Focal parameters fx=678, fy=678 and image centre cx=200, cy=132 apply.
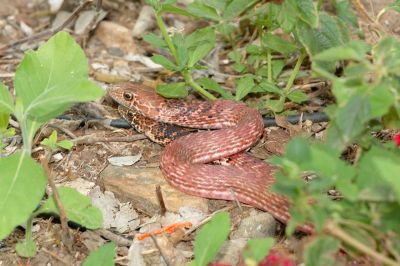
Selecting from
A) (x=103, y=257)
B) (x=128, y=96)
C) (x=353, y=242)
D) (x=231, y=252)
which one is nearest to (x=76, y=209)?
(x=103, y=257)

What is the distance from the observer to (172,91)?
5.46m

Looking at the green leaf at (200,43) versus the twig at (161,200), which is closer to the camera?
the twig at (161,200)

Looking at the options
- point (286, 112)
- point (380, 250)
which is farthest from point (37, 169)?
point (286, 112)

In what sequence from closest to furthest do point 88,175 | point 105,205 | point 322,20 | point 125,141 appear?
point 322,20 < point 105,205 < point 88,175 < point 125,141

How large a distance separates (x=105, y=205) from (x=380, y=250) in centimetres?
208

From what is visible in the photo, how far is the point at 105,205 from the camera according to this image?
4.74 meters

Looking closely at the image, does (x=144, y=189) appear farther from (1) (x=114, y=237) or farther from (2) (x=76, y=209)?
(2) (x=76, y=209)

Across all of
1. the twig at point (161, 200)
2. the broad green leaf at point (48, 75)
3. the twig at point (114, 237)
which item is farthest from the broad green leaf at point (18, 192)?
the twig at point (161, 200)

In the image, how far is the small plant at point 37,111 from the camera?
137 inches

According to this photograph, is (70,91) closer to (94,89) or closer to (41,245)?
(94,89)

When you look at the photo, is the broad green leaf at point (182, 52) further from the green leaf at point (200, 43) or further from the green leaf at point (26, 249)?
the green leaf at point (26, 249)

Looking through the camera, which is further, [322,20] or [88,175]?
[88,175]

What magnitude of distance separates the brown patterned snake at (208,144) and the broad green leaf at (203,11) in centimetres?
77

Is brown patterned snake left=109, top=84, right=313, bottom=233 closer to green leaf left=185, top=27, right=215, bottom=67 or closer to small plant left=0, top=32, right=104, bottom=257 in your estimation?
green leaf left=185, top=27, right=215, bottom=67
